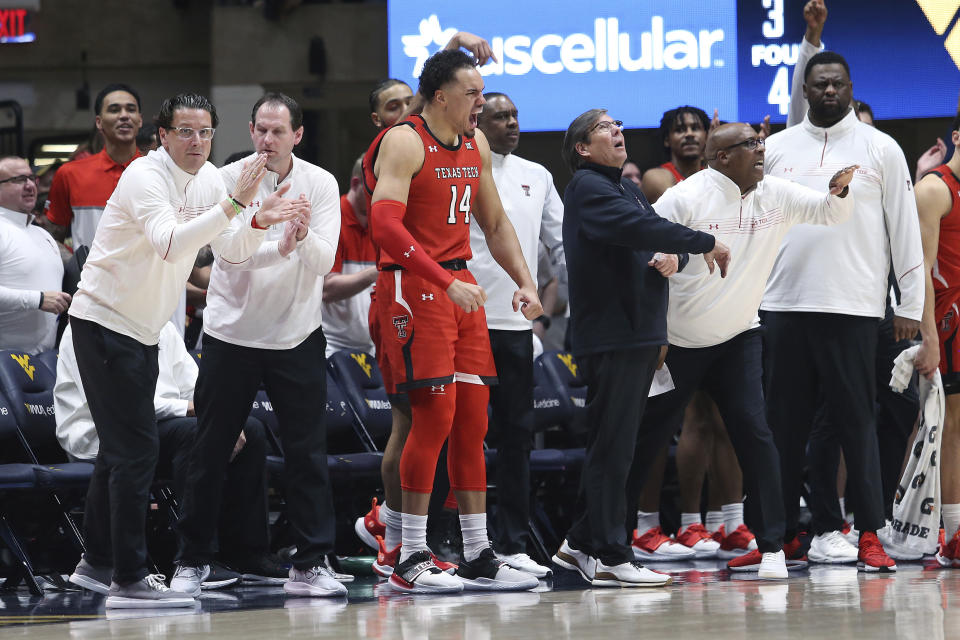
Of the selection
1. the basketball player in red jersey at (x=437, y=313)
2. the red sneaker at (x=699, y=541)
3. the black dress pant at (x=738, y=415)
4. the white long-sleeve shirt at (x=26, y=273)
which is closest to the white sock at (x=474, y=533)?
the basketball player in red jersey at (x=437, y=313)

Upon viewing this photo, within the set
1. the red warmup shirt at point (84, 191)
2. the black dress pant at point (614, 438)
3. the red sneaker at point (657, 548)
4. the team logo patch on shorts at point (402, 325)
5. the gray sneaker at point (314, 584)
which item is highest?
the red warmup shirt at point (84, 191)

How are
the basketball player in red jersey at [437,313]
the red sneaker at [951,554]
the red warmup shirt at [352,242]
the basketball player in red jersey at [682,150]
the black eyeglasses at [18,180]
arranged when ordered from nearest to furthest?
the basketball player in red jersey at [437,313] < the red sneaker at [951,554] < the black eyeglasses at [18,180] < the red warmup shirt at [352,242] < the basketball player in red jersey at [682,150]

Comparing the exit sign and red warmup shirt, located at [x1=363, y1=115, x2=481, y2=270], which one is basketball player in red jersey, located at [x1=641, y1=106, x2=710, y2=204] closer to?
red warmup shirt, located at [x1=363, y1=115, x2=481, y2=270]

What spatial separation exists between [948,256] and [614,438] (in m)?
2.00

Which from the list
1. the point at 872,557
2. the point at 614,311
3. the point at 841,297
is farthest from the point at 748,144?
the point at 872,557

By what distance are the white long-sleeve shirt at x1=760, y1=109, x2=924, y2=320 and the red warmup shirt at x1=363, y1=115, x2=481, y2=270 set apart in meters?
1.53

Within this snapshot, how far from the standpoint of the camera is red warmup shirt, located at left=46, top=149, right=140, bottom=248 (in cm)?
699

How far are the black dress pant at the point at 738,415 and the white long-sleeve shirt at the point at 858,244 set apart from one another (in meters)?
0.33

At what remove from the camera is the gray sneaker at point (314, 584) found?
4.97 metres

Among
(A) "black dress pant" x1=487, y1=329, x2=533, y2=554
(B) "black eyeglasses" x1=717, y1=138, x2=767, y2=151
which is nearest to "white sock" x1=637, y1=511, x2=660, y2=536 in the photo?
(A) "black dress pant" x1=487, y1=329, x2=533, y2=554

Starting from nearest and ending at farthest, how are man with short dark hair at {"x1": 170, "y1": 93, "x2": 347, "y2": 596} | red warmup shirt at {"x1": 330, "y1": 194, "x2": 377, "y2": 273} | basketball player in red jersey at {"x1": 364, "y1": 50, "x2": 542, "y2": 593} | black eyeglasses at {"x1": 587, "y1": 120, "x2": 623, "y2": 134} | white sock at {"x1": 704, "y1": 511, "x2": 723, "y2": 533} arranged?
basketball player in red jersey at {"x1": 364, "y1": 50, "x2": 542, "y2": 593} < man with short dark hair at {"x1": 170, "y1": 93, "x2": 347, "y2": 596} < black eyeglasses at {"x1": 587, "y1": 120, "x2": 623, "y2": 134} < white sock at {"x1": 704, "y1": 511, "x2": 723, "y2": 533} < red warmup shirt at {"x1": 330, "y1": 194, "x2": 377, "y2": 273}

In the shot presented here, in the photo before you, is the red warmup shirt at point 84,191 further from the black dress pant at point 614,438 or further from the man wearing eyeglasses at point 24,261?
the black dress pant at point 614,438

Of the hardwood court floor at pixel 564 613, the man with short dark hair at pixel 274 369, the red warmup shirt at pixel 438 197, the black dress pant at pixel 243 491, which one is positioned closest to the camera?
the hardwood court floor at pixel 564 613

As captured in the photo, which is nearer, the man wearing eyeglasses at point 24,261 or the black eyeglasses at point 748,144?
the black eyeglasses at point 748,144
